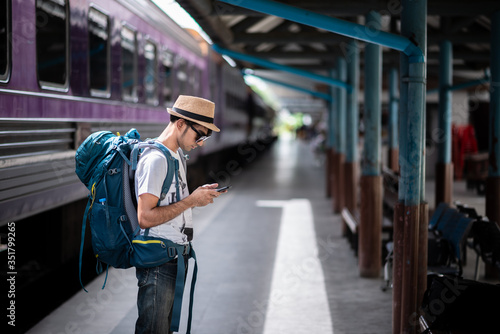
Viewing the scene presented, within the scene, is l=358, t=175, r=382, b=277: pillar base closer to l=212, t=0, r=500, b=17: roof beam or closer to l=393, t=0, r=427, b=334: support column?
l=212, t=0, r=500, b=17: roof beam

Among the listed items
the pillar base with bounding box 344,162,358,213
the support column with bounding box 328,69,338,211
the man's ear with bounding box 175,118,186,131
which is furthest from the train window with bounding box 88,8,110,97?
the support column with bounding box 328,69,338,211

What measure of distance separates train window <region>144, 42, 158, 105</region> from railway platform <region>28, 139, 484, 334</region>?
2.06 metres

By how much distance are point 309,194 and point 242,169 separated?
792cm

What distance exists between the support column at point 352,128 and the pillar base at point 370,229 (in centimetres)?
234

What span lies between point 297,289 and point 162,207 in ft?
11.0

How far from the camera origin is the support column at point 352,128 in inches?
363

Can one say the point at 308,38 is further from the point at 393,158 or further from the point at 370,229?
the point at 393,158

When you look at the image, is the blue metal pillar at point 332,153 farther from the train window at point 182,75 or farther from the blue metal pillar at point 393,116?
the train window at point 182,75

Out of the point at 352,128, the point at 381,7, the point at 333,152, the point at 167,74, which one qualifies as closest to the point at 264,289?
the point at 381,7

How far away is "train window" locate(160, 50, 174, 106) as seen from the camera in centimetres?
908

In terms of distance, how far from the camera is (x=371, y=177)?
6.63 m

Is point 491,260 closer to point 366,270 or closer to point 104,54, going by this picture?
point 366,270

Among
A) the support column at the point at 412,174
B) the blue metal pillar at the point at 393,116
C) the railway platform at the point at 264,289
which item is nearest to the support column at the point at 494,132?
the railway platform at the point at 264,289

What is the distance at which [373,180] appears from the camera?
662 cm
